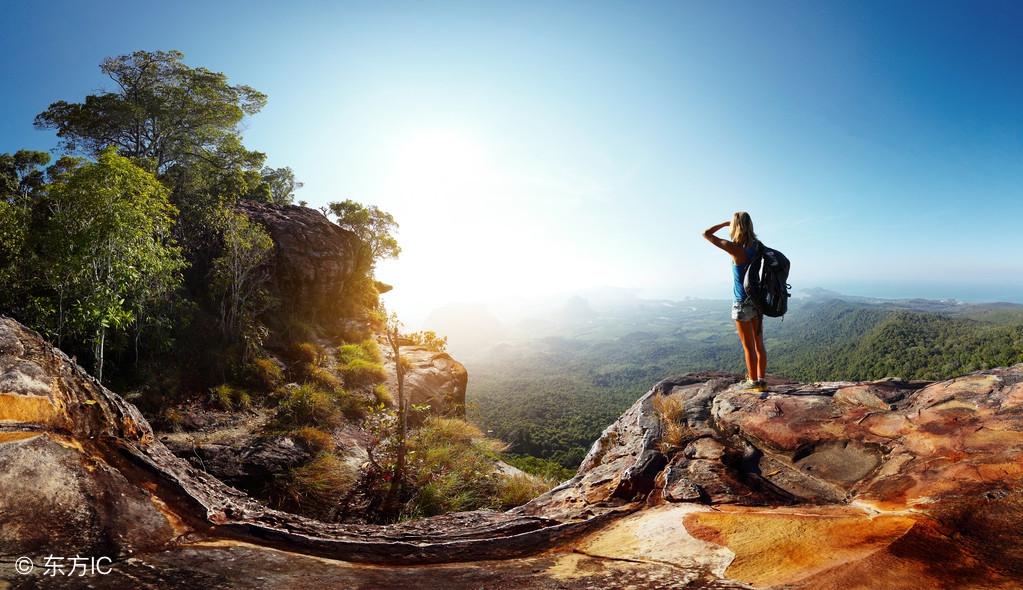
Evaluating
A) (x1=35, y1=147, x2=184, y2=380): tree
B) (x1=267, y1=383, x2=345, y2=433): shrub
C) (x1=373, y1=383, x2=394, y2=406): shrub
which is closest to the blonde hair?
(x1=267, y1=383, x2=345, y2=433): shrub

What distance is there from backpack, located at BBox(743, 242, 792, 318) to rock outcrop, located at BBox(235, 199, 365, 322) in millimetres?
17360

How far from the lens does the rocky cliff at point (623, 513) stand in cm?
246

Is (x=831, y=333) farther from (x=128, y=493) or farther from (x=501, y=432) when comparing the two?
(x=128, y=493)

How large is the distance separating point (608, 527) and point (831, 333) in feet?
456

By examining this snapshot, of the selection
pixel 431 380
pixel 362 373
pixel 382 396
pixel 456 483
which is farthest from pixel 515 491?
pixel 431 380

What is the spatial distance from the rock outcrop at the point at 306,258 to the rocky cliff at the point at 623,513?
542 inches

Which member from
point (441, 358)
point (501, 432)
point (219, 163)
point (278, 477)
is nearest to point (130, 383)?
point (278, 477)

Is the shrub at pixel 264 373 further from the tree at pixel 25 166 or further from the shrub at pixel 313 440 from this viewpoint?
the tree at pixel 25 166

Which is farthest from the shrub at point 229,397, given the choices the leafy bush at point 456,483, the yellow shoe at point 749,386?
the yellow shoe at point 749,386

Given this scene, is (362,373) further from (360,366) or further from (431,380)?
(431,380)

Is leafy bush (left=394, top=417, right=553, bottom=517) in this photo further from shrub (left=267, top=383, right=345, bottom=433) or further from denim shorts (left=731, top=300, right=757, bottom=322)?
denim shorts (left=731, top=300, right=757, bottom=322)

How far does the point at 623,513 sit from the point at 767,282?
13.6 ft

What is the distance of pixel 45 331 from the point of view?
7566mm

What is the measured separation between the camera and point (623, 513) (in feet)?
13.3
